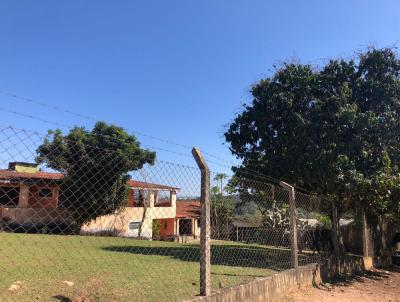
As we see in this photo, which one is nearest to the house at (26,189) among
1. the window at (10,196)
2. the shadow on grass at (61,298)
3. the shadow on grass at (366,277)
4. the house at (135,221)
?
the window at (10,196)

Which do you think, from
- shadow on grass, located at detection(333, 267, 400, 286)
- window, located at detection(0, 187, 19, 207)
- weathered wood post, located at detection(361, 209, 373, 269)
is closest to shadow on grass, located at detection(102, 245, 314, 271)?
shadow on grass, located at detection(333, 267, 400, 286)

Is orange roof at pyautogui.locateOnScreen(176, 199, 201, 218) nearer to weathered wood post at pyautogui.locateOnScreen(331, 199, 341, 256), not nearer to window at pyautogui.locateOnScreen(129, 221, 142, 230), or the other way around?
window at pyautogui.locateOnScreen(129, 221, 142, 230)

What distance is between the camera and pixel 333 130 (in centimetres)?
1275

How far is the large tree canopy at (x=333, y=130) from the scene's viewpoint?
1197 centimetres

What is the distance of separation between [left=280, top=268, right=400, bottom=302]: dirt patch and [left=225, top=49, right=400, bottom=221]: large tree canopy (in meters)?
2.06

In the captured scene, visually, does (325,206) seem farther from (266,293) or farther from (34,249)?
(34,249)

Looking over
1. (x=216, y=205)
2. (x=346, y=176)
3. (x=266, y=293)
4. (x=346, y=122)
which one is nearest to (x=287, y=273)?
(x=266, y=293)

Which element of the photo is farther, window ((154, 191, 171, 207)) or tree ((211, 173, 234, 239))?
tree ((211, 173, 234, 239))

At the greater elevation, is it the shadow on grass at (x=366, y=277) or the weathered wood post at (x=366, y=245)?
the weathered wood post at (x=366, y=245)

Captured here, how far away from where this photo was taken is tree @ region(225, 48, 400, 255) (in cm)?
1198

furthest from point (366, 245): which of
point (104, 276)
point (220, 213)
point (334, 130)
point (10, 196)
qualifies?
point (10, 196)

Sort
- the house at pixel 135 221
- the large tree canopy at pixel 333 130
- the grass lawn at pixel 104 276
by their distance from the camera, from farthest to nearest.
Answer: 1. the house at pixel 135 221
2. the large tree canopy at pixel 333 130
3. the grass lawn at pixel 104 276

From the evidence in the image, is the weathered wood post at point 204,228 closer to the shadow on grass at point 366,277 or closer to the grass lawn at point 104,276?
the grass lawn at point 104,276

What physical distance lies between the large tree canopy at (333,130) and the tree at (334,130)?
0.08 feet
